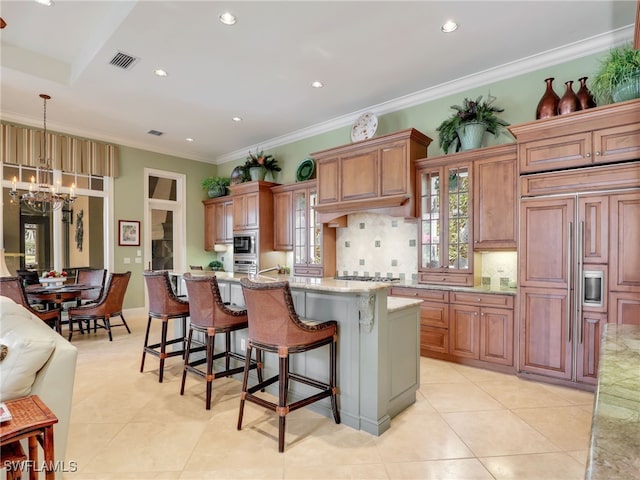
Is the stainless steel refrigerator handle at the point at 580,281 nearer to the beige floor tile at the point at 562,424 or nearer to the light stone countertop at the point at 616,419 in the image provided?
the beige floor tile at the point at 562,424

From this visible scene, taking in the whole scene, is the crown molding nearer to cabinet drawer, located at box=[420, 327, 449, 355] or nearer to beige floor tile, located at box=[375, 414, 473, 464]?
cabinet drawer, located at box=[420, 327, 449, 355]

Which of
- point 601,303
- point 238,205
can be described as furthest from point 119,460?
point 238,205

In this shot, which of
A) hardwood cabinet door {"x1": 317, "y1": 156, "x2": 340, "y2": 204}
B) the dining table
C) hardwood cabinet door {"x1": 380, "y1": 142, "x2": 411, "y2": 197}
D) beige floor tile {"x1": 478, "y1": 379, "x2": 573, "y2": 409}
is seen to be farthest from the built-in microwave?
beige floor tile {"x1": 478, "y1": 379, "x2": 573, "y2": 409}

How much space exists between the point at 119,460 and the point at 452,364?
317 cm

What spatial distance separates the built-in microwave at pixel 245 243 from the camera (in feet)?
20.4

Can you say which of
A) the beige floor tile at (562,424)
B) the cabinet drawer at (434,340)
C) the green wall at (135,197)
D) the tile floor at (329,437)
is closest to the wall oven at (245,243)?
the green wall at (135,197)

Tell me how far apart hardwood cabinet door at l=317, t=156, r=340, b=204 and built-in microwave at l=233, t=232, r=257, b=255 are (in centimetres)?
170

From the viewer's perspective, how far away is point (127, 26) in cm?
317

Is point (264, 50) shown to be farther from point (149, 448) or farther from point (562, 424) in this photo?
point (562, 424)

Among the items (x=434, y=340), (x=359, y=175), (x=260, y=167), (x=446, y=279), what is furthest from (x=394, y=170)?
(x=260, y=167)

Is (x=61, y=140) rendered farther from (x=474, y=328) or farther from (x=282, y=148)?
(x=474, y=328)

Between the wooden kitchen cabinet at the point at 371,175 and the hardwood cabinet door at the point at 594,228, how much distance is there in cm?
169

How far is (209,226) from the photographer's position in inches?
301

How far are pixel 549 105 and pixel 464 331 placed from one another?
93.9 inches
